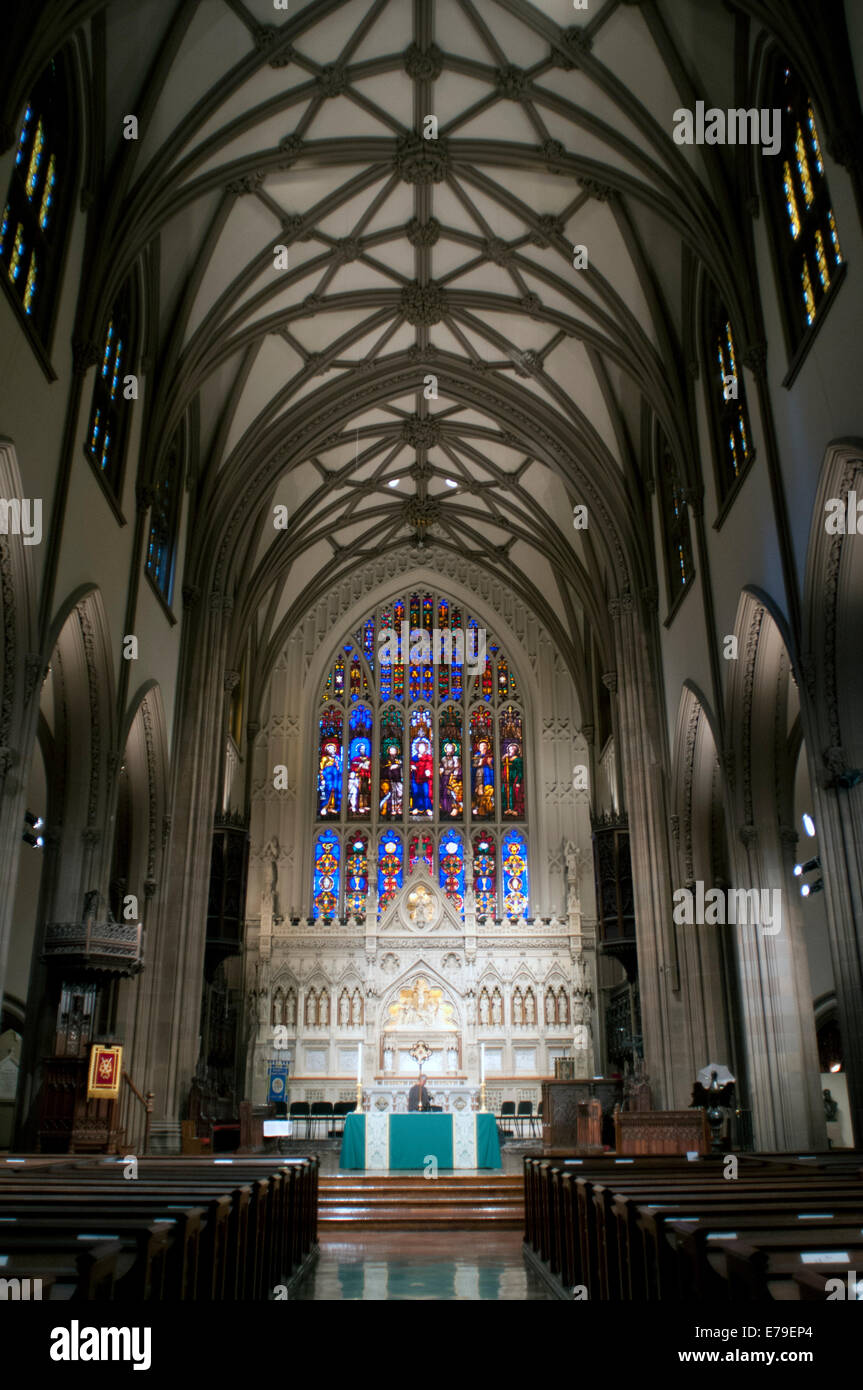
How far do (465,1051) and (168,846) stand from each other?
9801 millimetres

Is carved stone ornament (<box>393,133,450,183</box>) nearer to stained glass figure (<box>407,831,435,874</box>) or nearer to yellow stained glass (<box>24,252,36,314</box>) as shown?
yellow stained glass (<box>24,252,36,314</box>)

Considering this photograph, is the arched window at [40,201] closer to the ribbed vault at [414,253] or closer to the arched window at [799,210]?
the ribbed vault at [414,253]

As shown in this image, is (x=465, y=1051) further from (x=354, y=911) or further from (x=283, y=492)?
(x=283, y=492)

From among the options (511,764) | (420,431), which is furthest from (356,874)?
(420,431)

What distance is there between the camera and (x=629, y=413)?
66.5ft

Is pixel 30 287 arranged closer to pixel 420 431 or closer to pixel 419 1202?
pixel 419 1202

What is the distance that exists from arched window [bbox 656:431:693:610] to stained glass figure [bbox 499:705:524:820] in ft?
37.5

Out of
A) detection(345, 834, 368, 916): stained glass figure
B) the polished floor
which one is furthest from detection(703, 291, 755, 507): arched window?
detection(345, 834, 368, 916): stained glass figure

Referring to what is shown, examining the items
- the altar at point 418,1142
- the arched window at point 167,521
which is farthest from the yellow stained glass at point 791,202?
the altar at point 418,1142

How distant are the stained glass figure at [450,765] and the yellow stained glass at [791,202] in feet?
61.2

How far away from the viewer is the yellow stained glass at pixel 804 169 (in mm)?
12078

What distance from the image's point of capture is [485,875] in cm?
2816

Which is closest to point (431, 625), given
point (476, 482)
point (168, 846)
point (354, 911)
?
point (476, 482)

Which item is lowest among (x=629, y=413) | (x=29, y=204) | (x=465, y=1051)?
(x=465, y=1051)
